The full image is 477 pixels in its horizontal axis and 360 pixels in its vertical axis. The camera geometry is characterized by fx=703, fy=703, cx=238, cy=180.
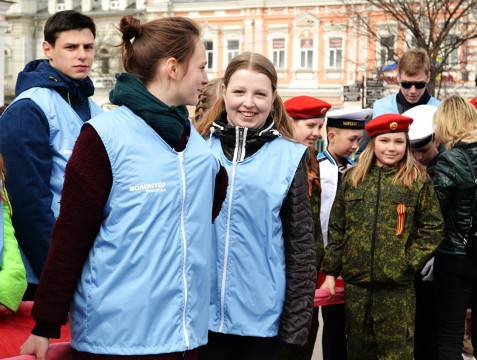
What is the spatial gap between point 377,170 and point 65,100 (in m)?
2.32

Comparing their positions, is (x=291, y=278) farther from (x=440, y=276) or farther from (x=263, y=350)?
(x=440, y=276)

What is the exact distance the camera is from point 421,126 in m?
5.85

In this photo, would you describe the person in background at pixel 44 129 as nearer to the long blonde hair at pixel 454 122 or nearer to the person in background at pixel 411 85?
the long blonde hair at pixel 454 122

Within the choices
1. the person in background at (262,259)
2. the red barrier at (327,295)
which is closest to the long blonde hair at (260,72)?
the person in background at (262,259)

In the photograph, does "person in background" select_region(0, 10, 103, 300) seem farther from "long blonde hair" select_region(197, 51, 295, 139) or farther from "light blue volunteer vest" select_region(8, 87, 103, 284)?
"long blonde hair" select_region(197, 51, 295, 139)

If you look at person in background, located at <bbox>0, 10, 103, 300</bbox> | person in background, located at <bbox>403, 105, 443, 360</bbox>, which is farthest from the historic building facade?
person in background, located at <bbox>0, 10, 103, 300</bbox>

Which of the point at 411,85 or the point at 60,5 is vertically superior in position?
the point at 60,5

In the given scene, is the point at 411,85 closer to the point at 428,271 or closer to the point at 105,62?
the point at 428,271

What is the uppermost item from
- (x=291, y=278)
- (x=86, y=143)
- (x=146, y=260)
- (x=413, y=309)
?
(x=86, y=143)

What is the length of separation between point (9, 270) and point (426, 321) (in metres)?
3.78

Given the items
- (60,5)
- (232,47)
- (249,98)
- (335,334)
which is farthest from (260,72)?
(60,5)

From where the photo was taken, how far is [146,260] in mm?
2592

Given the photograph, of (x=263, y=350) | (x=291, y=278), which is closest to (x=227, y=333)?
(x=263, y=350)

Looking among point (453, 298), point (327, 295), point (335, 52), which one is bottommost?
point (453, 298)
